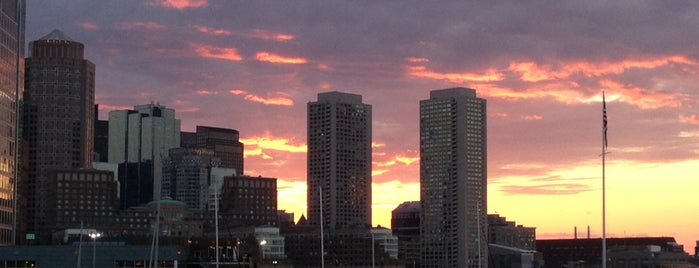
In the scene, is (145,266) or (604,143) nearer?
(604,143)

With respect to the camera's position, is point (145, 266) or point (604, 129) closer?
point (604, 129)

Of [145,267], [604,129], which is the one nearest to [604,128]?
[604,129]

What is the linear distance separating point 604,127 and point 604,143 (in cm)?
284

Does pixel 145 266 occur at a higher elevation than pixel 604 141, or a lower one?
lower

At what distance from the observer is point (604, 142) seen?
91375mm

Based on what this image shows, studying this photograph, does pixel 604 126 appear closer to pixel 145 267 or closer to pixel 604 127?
pixel 604 127

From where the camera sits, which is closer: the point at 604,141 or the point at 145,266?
the point at 604,141

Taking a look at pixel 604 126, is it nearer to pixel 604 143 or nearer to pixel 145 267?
pixel 604 143

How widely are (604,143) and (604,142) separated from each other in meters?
0.21

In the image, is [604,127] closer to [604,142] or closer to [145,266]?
[604,142]

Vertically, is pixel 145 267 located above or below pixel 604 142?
below

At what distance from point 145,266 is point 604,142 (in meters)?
122

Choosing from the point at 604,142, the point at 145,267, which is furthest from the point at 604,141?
the point at 145,267

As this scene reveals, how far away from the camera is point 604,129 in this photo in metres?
93.3
